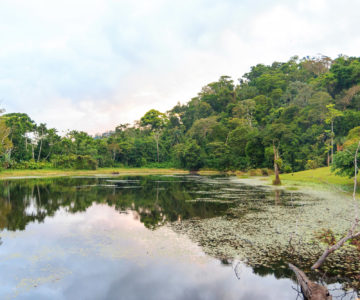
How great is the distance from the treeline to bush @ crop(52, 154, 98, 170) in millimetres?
201

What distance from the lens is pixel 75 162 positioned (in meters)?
58.2

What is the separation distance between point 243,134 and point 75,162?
35.3 m

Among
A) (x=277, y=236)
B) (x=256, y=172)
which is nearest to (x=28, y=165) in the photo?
(x=256, y=172)

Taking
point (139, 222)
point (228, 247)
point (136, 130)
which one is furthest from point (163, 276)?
point (136, 130)

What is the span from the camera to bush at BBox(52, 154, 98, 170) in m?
56.7

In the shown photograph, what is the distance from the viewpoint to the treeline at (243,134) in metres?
45.5

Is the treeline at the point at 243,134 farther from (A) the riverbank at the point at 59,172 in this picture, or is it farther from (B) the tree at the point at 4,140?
(A) the riverbank at the point at 59,172

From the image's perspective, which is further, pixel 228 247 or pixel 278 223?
pixel 278 223

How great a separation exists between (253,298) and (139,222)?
7.83 m

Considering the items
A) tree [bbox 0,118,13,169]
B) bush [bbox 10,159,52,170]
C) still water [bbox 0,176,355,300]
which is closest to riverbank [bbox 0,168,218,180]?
bush [bbox 10,159,52,170]

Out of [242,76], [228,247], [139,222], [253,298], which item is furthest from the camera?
[242,76]

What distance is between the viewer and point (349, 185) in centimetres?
2311

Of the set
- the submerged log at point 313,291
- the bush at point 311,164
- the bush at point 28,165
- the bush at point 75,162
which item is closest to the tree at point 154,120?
the bush at point 75,162

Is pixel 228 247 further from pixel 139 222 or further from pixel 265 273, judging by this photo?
Result: pixel 139 222
